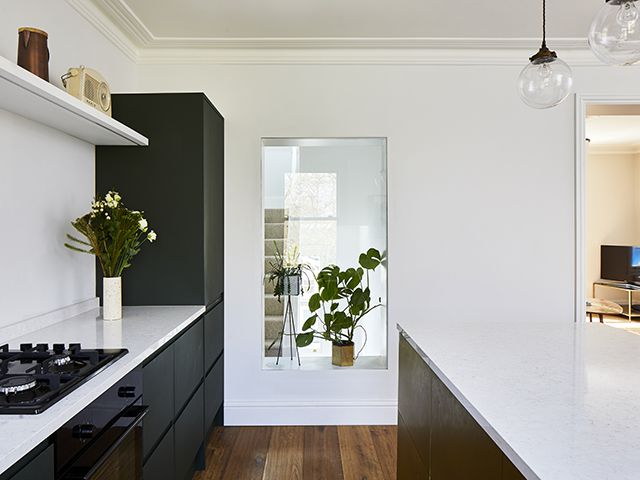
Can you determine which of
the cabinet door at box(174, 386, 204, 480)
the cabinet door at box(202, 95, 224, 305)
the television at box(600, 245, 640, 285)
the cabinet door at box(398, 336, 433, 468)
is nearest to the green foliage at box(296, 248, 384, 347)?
the cabinet door at box(202, 95, 224, 305)

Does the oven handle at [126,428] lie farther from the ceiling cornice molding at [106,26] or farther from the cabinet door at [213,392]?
the ceiling cornice molding at [106,26]

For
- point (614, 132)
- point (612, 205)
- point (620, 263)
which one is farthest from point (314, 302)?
point (612, 205)

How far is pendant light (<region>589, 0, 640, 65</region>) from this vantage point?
1.39 meters

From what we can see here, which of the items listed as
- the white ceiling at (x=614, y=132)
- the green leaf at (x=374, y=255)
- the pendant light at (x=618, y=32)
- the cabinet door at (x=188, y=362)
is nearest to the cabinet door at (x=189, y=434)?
the cabinet door at (x=188, y=362)

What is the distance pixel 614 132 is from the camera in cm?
659

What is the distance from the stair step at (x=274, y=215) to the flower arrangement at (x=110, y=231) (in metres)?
1.20

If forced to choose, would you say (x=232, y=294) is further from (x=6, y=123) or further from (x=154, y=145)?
(x=6, y=123)

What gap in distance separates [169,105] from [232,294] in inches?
52.2

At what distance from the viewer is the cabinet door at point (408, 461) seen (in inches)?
69.3

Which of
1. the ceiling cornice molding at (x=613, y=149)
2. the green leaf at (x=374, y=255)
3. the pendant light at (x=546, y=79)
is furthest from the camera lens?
the ceiling cornice molding at (x=613, y=149)

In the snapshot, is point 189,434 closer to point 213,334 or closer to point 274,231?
point 213,334

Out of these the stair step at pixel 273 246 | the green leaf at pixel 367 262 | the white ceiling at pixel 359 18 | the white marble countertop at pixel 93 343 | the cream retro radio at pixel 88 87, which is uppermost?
the white ceiling at pixel 359 18

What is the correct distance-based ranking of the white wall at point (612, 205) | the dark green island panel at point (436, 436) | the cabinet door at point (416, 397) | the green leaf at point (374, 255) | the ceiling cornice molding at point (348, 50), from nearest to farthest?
1. the dark green island panel at point (436, 436)
2. the cabinet door at point (416, 397)
3. the ceiling cornice molding at point (348, 50)
4. the green leaf at point (374, 255)
5. the white wall at point (612, 205)

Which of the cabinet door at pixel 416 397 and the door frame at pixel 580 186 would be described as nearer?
the cabinet door at pixel 416 397
